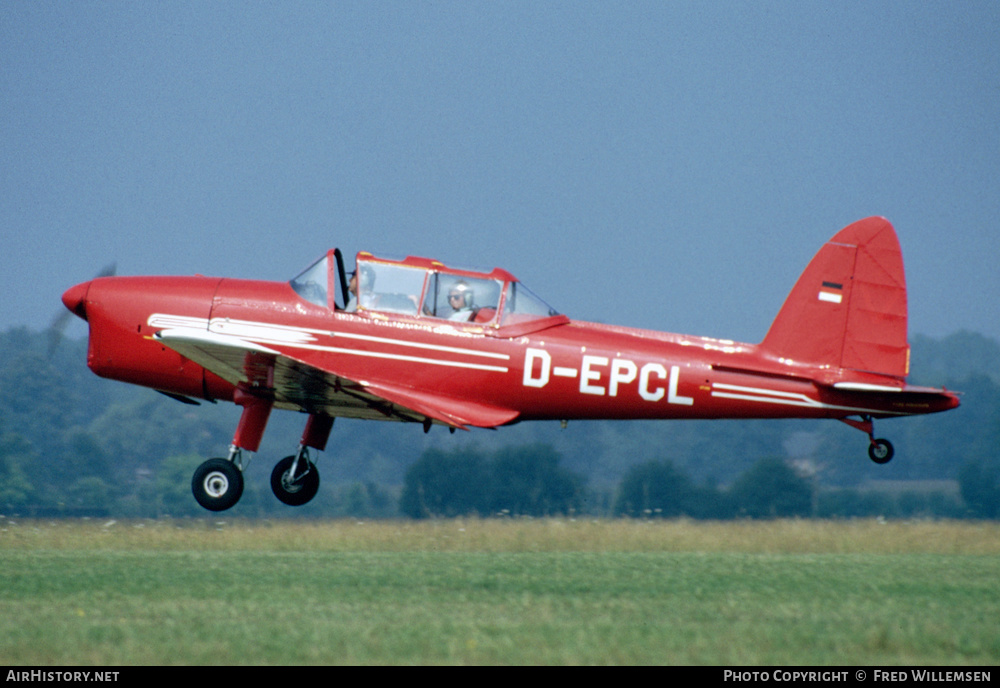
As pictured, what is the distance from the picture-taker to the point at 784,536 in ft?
46.3

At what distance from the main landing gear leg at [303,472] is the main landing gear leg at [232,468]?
0.73 meters

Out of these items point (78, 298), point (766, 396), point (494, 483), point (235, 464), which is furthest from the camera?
point (494, 483)

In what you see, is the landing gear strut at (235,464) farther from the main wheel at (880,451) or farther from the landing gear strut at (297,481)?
the main wheel at (880,451)

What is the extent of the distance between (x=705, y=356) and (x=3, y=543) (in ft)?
25.1


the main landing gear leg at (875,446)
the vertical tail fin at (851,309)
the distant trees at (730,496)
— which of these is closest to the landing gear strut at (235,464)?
the vertical tail fin at (851,309)

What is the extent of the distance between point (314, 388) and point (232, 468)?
125cm

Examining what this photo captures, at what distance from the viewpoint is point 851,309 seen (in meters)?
11.4

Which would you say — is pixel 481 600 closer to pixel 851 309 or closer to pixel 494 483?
pixel 851 309

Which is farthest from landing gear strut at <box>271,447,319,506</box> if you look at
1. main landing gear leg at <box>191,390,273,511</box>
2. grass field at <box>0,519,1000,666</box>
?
main landing gear leg at <box>191,390,273,511</box>

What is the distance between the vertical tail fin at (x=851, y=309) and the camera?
37.2 ft

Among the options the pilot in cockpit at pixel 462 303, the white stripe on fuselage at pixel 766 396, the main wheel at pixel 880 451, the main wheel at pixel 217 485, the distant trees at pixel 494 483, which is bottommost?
the distant trees at pixel 494 483

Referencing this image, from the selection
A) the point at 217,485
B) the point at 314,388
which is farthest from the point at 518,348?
the point at 217,485
